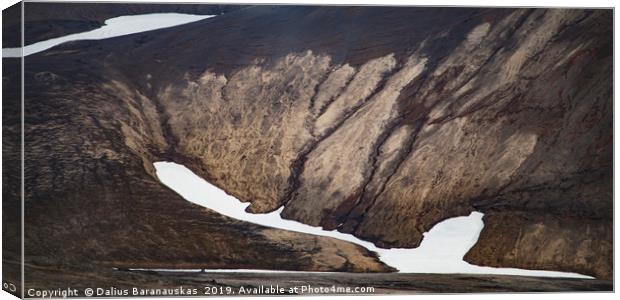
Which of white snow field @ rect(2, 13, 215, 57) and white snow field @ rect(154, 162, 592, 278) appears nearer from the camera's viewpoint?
white snow field @ rect(2, 13, 215, 57)

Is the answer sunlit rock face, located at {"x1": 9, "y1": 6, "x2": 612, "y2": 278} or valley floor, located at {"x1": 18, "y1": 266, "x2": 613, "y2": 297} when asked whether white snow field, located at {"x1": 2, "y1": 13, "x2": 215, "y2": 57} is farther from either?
valley floor, located at {"x1": 18, "y1": 266, "x2": 613, "y2": 297}

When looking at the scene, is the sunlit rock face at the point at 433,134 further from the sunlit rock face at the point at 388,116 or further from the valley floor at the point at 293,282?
the valley floor at the point at 293,282

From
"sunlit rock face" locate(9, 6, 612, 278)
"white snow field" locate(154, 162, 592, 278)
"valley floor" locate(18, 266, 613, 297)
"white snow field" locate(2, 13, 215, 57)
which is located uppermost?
"white snow field" locate(2, 13, 215, 57)

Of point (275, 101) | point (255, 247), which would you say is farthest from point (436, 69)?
point (255, 247)

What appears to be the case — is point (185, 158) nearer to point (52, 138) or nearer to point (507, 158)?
point (52, 138)

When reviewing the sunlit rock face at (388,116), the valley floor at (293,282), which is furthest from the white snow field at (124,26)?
the valley floor at (293,282)

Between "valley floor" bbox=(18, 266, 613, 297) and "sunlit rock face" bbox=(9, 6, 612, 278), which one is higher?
"sunlit rock face" bbox=(9, 6, 612, 278)

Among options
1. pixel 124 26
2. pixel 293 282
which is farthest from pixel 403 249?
pixel 124 26

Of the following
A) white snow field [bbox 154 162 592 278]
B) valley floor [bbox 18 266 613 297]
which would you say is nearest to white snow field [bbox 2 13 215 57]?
white snow field [bbox 154 162 592 278]
